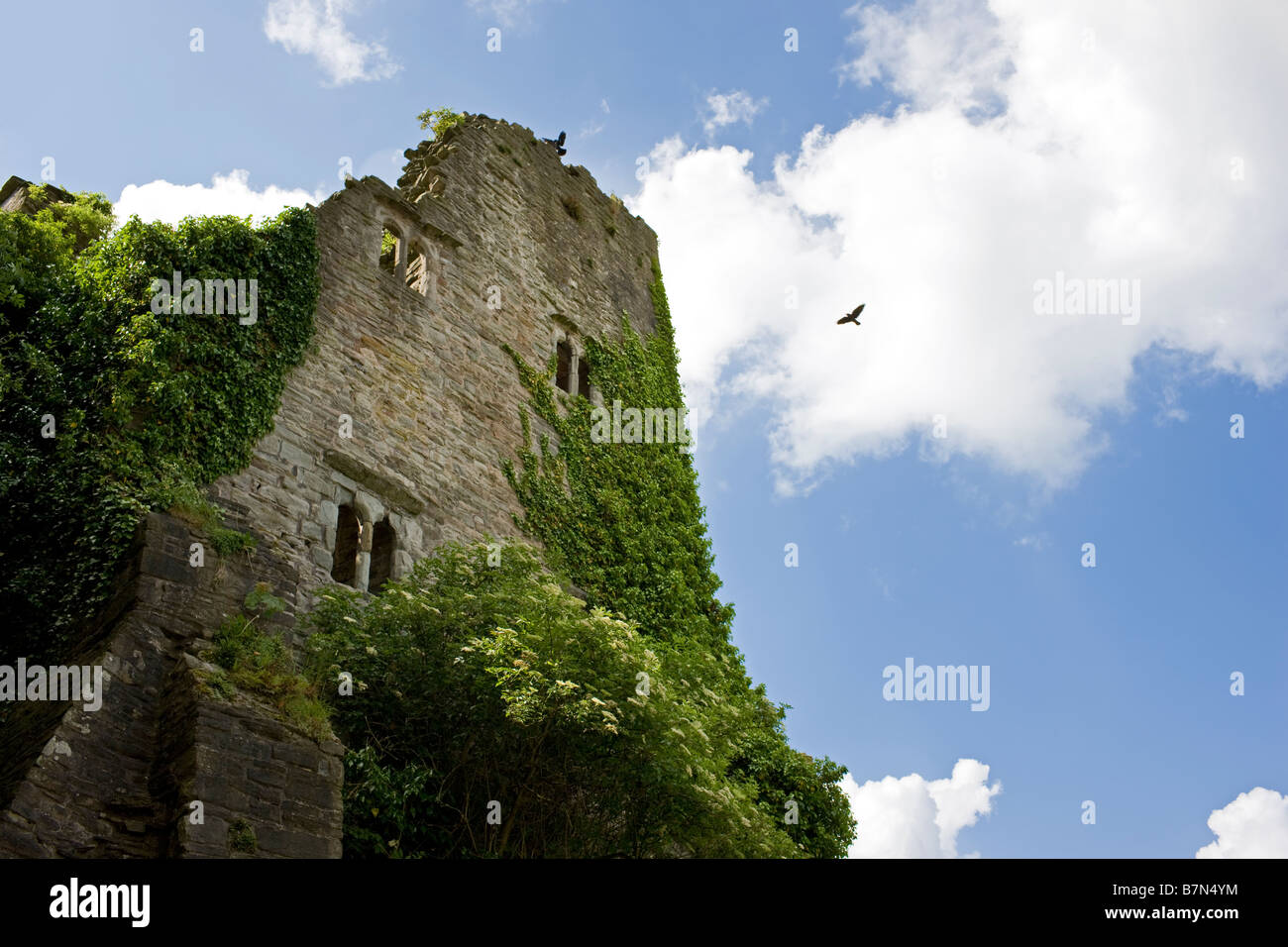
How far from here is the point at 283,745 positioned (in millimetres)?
8344

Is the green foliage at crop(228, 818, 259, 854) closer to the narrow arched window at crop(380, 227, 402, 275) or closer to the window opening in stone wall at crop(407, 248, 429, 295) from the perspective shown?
the window opening in stone wall at crop(407, 248, 429, 295)

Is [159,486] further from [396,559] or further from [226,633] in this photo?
[396,559]

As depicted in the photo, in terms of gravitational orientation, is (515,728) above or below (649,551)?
below

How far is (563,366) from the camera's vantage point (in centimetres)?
1803

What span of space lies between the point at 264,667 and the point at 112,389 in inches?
132

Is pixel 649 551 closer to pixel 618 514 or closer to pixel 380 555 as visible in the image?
pixel 618 514

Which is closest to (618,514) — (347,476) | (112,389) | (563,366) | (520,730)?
(563,366)

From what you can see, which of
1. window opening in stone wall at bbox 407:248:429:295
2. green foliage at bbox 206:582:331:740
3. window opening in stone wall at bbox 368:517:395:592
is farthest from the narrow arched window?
green foliage at bbox 206:582:331:740

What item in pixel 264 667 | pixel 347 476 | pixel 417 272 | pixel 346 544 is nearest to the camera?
pixel 264 667

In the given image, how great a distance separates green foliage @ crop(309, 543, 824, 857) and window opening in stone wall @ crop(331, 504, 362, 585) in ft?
5.45

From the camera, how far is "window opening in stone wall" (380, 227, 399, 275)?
51.2ft

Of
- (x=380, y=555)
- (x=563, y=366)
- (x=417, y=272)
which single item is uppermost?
(x=417, y=272)
